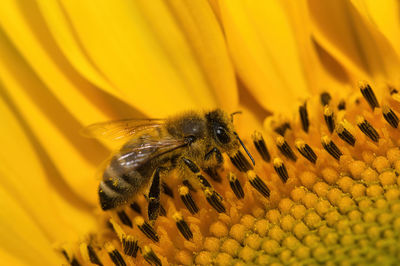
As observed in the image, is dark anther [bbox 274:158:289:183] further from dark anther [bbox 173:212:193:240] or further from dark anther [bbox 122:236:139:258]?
dark anther [bbox 122:236:139:258]

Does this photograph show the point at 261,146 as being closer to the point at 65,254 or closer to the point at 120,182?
the point at 120,182

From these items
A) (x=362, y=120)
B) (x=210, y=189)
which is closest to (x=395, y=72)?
(x=362, y=120)

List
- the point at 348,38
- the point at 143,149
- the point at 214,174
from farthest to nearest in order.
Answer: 1. the point at 348,38
2. the point at 214,174
3. the point at 143,149

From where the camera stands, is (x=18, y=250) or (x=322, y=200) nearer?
(x=322, y=200)

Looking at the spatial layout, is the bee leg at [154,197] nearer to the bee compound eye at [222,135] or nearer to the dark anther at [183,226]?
the dark anther at [183,226]

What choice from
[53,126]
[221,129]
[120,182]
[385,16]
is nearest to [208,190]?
[221,129]

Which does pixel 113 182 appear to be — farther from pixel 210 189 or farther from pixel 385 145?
pixel 385 145
